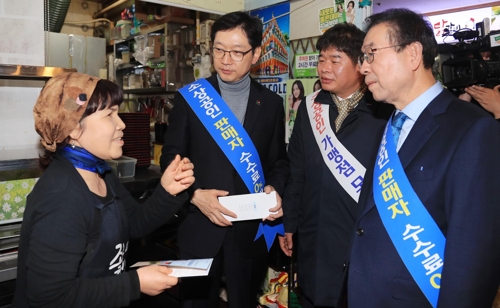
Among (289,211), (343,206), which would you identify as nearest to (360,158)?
(343,206)

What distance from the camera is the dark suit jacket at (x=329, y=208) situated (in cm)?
177

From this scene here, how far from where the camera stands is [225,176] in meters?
1.91

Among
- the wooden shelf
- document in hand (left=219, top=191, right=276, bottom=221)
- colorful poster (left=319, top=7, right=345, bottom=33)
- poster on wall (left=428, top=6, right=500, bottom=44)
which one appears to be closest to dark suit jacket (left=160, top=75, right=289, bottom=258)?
document in hand (left=219, top=191, right=276, bottom=221)

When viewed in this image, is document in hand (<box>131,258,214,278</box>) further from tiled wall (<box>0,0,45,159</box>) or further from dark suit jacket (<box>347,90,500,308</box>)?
tiled wall (<box>0,0,45,159</box>)

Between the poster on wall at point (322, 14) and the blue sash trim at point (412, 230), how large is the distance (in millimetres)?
1309

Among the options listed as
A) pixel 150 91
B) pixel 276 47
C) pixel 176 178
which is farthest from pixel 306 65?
pixel 150 91

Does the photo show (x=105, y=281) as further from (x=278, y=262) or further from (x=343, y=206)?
(x=278, y=262)

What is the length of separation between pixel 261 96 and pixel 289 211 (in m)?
0.61

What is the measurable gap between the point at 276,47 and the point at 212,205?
1501mm

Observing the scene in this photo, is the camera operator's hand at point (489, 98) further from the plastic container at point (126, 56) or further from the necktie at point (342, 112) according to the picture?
the plastic container at point (126, 56)

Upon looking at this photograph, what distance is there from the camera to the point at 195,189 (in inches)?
72.7

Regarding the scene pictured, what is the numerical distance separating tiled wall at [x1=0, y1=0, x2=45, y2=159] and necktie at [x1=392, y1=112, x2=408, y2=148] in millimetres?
1939

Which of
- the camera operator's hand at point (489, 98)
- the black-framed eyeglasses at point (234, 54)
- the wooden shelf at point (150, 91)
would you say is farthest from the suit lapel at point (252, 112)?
the wooden shelf at point (150, 91)

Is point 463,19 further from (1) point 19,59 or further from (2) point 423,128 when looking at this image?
(1) point 19,59
